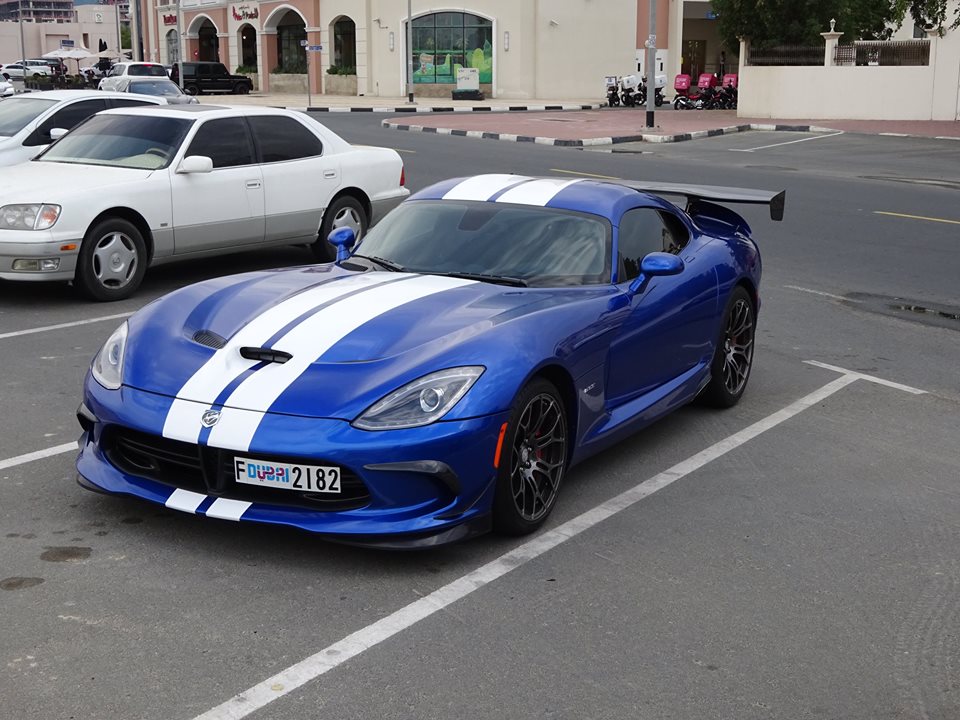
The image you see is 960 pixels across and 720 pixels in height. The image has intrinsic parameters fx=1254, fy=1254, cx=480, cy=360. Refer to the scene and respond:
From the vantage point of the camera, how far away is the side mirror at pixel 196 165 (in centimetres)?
988

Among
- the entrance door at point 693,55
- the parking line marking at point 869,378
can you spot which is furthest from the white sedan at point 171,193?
the entrance door at point 693,55

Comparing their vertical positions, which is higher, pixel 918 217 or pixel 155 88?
pixel 155 88

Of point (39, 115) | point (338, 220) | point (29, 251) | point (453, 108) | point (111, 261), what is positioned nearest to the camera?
point (29, 251)

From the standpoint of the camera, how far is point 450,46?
54.8m

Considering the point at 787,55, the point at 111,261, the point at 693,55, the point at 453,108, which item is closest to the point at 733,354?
the point at 111,261

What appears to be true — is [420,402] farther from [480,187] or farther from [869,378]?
[869,378]

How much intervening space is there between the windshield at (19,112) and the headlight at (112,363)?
8.60 m

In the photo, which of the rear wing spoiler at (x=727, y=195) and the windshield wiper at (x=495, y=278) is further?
the rear wing spoiler at (x=727, y=195)

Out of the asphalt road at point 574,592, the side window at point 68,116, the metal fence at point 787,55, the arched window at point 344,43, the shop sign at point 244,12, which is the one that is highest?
the shop sign at point 244,12

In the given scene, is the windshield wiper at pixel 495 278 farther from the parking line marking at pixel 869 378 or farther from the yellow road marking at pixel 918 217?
the yellow road marking at pixel 918 217

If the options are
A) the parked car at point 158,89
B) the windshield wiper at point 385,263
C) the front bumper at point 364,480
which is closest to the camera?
the front bumper at point 364,480

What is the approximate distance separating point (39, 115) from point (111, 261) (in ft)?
14.0

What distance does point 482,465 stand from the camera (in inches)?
185

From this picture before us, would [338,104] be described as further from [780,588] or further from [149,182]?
[780,588]
